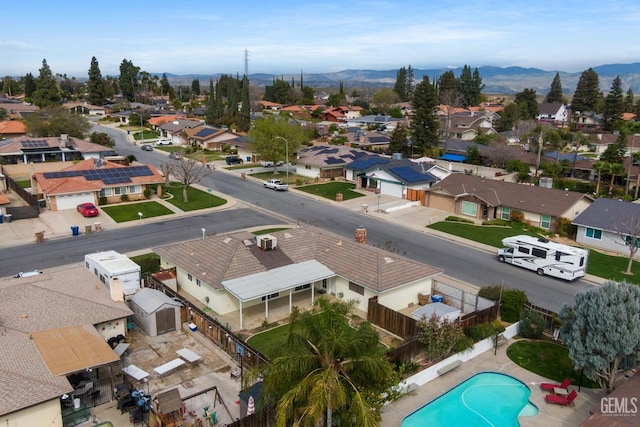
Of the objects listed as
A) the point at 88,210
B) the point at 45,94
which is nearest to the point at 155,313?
the point at 88,210

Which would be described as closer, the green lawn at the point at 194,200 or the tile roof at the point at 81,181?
the tile roof at the point at 81,181

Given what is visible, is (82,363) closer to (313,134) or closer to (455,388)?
(455,388)

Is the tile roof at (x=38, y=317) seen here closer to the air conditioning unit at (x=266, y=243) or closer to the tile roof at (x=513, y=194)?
the air conditioning unit at (x=266, y=243)

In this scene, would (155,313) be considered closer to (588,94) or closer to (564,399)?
(564,399)

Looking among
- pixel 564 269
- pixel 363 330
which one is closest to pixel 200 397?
pixel 363 330

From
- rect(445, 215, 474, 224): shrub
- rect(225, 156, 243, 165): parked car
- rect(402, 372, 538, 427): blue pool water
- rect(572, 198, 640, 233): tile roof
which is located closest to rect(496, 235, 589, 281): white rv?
rect(572, 198, 640, 233): tile roof

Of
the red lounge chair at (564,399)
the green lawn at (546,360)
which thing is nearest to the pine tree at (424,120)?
the green lawn at (546,360)

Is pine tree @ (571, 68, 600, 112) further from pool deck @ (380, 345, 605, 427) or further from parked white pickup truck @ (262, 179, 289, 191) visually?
pool deck @ (380, 345, 605, 427)
